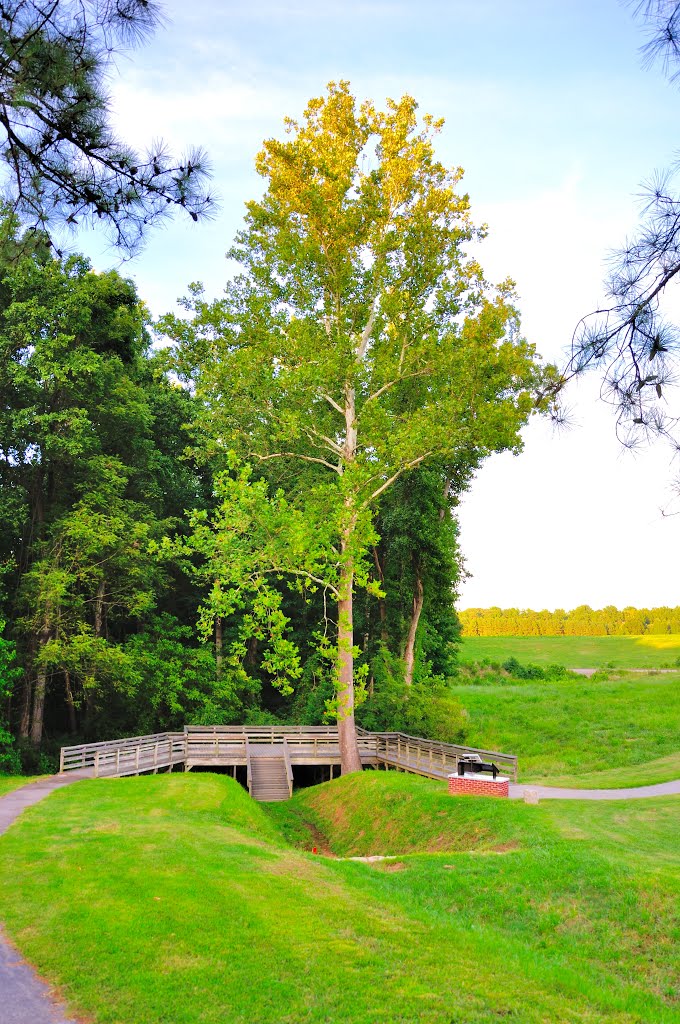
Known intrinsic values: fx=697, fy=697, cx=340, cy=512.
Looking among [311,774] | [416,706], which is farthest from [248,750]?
[416,706]

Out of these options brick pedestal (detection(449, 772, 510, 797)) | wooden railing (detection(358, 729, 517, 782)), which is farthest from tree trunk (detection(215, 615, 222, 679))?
brick pedestal (detection(449, 772, 510, 797))

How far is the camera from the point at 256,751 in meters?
31.1

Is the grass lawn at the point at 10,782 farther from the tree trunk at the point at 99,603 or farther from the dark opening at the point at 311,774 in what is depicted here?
the dark opening at the point at 311,774

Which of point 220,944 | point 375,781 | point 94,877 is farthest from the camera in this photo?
point 375,781

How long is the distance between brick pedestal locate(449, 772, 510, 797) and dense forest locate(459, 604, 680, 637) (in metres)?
75.8

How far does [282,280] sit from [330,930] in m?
24.7

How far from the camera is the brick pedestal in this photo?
1933 centimetres

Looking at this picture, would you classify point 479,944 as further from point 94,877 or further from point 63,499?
point 63,499

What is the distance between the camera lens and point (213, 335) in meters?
27.2

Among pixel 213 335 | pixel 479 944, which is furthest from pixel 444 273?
pixel 479 944

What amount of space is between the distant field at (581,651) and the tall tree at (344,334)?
42991mm

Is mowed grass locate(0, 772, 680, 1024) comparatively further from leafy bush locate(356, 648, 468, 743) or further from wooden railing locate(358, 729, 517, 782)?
leafy bush locate(356, 648, 468, 743)

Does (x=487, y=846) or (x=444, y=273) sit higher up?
(x=444, y=273)

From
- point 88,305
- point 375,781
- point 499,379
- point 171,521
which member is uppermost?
point 88,305
